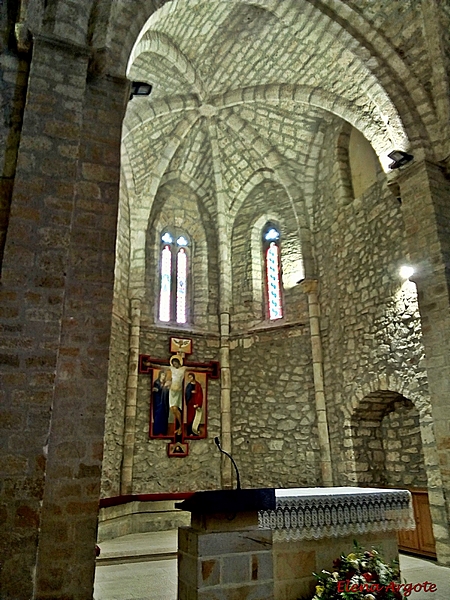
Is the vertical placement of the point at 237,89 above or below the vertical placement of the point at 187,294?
above

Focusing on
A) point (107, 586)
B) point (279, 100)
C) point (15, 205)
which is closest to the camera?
point (15, 205)

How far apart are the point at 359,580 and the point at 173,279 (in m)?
8.84

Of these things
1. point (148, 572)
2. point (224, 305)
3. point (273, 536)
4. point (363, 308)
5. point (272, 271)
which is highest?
point (272, 271)

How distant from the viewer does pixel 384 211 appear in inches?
331

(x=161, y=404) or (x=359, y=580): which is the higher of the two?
(x=161, y=404)

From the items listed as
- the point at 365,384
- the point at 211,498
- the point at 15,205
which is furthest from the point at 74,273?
the point at 365,384

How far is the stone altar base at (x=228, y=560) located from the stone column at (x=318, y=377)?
5627 mm

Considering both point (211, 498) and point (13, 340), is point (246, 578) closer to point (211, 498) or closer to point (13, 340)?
point (211, 498)

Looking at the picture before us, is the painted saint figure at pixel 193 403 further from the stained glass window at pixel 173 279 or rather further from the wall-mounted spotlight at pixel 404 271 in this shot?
the wall-mounted spotlight at pixel 404 271

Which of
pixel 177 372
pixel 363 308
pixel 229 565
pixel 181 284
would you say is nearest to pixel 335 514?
pixel 229 565

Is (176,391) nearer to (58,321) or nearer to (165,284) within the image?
(165,284)

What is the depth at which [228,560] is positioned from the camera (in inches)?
140

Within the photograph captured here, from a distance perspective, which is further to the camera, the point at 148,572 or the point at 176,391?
the point at 176,391

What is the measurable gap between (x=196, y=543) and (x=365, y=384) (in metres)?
5.53
